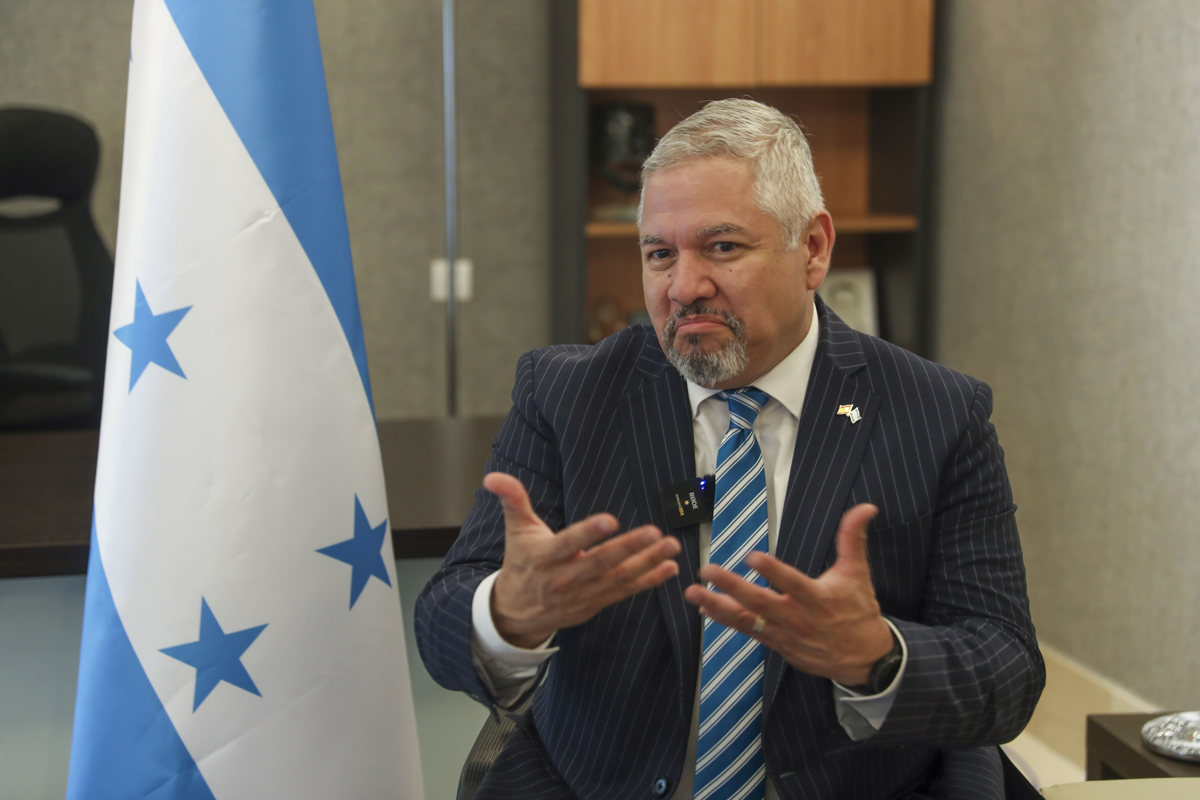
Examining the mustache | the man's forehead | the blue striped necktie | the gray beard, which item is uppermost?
the man's forehead

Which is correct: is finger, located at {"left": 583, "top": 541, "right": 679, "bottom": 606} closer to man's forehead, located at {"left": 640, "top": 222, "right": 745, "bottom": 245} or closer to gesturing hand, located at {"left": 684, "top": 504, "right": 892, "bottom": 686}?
gesturing hand, located at {"left": 684, "top": 504, "right": 892, "bottom": 686}

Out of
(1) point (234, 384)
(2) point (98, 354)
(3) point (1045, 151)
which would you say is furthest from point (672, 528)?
(2) point (98, 354)

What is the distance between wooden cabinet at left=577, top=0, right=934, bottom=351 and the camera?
135 inches

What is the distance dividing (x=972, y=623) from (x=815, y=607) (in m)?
0.29

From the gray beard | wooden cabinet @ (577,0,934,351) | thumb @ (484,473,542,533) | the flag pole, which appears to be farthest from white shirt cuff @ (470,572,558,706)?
the flag pole

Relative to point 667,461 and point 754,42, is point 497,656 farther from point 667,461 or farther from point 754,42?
point 754,42

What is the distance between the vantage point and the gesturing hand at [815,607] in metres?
1.04

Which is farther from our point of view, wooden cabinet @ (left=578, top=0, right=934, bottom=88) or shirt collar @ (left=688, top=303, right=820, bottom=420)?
wooden cabinet @ (left=578, top=0, right=934, bottom=88)

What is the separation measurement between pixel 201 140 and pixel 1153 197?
83.6 inches

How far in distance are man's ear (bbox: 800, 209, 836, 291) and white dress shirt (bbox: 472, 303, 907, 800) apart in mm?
67

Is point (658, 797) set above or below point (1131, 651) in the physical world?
above

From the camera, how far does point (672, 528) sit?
1.33 m

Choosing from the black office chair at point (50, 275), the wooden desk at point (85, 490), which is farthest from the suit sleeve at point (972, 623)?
the black office chair at point (50, 275)

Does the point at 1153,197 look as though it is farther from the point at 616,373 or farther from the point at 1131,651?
the point at 616,373
